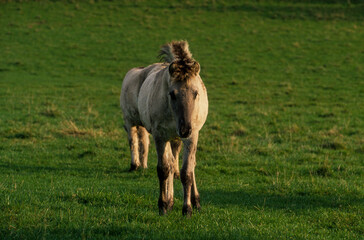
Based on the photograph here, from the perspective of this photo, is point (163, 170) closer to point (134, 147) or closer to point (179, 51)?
point (179, 51)

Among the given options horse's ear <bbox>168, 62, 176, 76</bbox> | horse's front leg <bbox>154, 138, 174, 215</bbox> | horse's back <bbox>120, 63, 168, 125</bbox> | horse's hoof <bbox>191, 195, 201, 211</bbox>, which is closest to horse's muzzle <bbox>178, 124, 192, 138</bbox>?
horse's ear <bbox>168, 62, 176, 76</bbox>

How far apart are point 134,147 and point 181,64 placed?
15.4 feet

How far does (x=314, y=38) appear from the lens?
35.0 meters

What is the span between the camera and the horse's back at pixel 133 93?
9.93 m

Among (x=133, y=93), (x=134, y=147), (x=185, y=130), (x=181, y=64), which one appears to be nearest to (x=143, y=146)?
(x=134, y=147)

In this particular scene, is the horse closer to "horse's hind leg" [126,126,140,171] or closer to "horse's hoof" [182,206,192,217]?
"horse's hoof" [182,206,192,217]

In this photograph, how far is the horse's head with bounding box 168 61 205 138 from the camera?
6.07m

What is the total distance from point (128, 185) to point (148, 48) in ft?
80.9

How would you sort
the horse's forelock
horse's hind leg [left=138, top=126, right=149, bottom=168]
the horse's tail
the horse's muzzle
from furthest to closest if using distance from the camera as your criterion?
horse's hind leg [left=138, top=126, right=149, bottom=168]
the horse's tail
the horse's forelock
the horse's muzzle

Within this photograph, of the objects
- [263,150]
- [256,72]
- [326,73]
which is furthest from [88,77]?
[263,150]

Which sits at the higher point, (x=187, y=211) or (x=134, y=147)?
(x=187, y=211)

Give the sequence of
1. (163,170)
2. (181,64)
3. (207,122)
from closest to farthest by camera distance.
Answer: (181,64) < (163,170) < (207,122)

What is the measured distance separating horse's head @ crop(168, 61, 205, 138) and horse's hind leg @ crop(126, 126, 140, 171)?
173 inches

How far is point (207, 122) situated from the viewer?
681 inches
